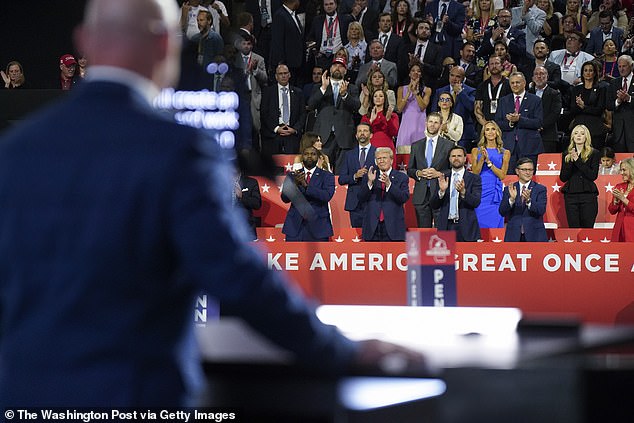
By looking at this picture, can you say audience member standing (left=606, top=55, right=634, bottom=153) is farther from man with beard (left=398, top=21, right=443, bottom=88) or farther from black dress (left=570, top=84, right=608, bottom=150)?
man with beard (left=398, top=21, right=443, bottom=88)

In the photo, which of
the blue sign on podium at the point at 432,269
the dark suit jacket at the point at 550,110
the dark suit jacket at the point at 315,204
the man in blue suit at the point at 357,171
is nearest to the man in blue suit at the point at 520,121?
the dark suit jacket at the point at 550,110

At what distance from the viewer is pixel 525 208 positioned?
10.8m

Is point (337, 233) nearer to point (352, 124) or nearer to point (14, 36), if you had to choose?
point (352, 124)

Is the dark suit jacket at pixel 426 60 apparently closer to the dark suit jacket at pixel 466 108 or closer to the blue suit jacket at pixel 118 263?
the dark suit jacket at pixel 466 108

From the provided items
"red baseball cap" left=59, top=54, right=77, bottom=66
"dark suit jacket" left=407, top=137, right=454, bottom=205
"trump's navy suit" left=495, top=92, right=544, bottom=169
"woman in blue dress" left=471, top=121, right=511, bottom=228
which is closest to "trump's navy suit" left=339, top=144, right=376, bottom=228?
"dark suit jacket" left=407, top=137, right=454, bottom=205

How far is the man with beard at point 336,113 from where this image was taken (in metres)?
13.0

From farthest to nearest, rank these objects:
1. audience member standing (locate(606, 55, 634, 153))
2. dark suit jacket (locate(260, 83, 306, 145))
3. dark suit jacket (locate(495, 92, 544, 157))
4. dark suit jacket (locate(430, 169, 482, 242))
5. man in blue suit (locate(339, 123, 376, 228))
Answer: dark suit jacket (locate(260, 83, 306, 145))
audience member standing (locate(606, 55, 634, 153))
dark suit jacket (locate(495, 92, 544, 157))
man in blue suit (locate(339, 123, 376, 228))
dark suit jacket (locate(430, 169, 482, 242))

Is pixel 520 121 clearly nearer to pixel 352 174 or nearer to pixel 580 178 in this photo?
pixel 580 178

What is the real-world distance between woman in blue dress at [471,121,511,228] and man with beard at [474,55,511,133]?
791 mm

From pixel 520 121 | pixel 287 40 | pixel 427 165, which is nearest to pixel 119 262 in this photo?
pixel 427 165

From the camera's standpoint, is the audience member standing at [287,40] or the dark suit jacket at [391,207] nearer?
the dark suit jacket at [391,207]

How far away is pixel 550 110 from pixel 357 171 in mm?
3044

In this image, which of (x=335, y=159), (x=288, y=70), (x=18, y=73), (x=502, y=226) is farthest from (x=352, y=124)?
(x=18, y=73)

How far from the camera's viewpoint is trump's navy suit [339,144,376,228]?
11.5 meters
